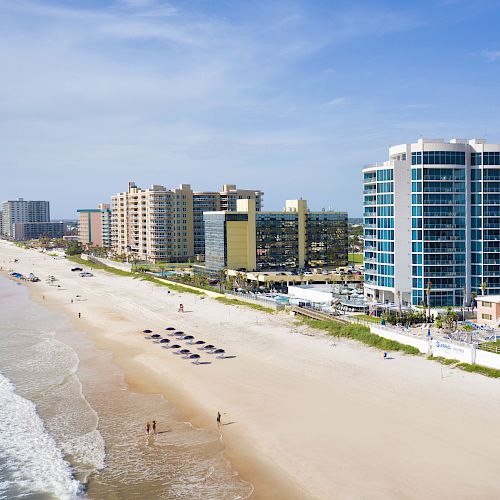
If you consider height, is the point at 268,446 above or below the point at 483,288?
below

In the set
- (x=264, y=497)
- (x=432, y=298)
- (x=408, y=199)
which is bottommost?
(x=264, y=497)

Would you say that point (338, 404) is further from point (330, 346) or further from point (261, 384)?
point (330, 346)

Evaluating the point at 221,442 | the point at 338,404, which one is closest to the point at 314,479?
the point at 221,442

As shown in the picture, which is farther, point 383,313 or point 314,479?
point 383,313

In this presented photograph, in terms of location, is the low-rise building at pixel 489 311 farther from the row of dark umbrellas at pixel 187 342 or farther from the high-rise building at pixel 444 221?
the row of dark umbrellas at pixel 187 342

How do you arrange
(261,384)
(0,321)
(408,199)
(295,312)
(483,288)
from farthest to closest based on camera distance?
1. (0,321)
2. (295,312)
3. (408,199)
4. (483,288)
5. (261,384)

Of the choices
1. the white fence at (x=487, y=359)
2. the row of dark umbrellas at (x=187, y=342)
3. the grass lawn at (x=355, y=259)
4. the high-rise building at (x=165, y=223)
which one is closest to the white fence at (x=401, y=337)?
the white fence at (x=487, y=359)
